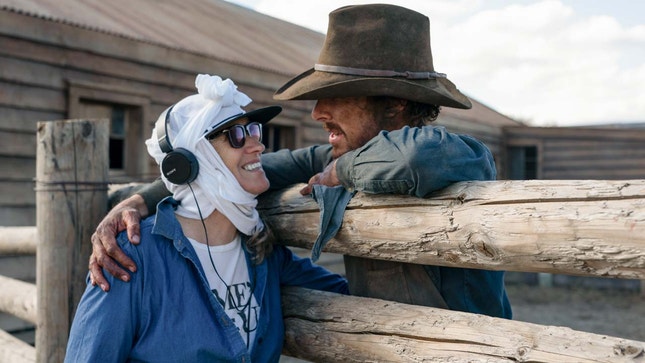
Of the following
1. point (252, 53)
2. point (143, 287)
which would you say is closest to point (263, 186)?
point (143, 287)

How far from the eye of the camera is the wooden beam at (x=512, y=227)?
1566 mm

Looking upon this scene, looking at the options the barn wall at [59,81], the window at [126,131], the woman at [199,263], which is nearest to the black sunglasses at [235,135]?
the woman at [199,263]

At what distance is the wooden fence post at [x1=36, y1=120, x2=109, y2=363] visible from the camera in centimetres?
280

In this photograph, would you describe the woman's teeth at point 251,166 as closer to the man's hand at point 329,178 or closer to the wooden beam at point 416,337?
the man's hand at point 329,178

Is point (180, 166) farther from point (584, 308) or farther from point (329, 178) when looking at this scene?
point (584, 308)

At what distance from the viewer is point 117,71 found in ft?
23.4

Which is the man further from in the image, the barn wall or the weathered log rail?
the barn wall

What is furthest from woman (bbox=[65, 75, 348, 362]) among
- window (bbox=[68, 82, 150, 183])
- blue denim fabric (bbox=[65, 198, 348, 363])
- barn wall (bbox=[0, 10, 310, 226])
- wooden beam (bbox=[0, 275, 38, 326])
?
window (bbox=[68, 82, 150, 183])

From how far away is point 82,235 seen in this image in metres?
2.86

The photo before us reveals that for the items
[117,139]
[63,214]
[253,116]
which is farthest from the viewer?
[117,139]

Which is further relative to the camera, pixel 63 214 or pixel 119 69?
pixel 119 69

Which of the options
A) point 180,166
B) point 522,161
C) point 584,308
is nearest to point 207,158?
point 180,166

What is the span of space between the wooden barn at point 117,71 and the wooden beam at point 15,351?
4.87 ft

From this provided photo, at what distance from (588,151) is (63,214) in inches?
537
